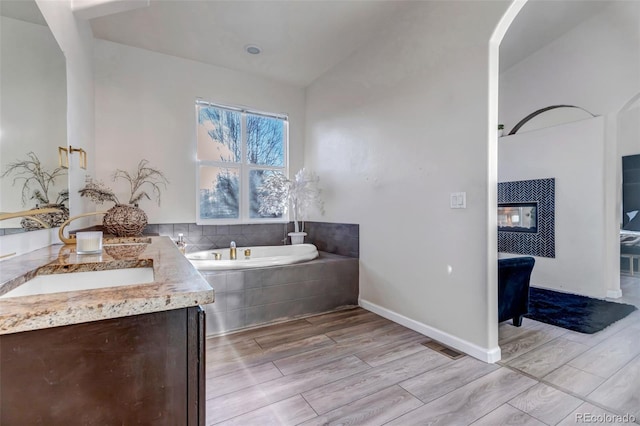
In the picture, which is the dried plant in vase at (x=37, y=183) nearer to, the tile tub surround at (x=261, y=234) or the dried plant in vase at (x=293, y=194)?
the tile tub surround at (x=261, y=234)

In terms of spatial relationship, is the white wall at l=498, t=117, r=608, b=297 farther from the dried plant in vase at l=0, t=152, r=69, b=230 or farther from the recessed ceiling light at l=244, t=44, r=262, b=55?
the dried plant in vase at l=0, t=152, r=69, b=230

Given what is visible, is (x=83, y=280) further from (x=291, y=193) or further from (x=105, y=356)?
(x=291, y=193)

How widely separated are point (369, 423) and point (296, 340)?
103cm

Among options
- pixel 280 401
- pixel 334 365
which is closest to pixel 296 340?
pixel 334 365

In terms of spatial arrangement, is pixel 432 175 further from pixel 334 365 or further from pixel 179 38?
pixel 179 38

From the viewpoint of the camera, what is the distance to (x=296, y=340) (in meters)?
2.43

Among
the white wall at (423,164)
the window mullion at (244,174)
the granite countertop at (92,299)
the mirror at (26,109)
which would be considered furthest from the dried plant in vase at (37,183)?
the white wall at (423,164)

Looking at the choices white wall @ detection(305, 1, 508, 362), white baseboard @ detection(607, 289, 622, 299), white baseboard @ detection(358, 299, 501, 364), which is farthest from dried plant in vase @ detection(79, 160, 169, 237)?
white baseboard @ detection(607, 289, 622, 299)

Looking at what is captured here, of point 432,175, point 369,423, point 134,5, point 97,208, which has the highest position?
point 134,5

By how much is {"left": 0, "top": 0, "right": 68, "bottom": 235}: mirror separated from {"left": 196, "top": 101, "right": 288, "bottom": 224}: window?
6.76ft

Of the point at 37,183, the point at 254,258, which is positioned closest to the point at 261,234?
the point at 254,258

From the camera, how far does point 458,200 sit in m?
2.26

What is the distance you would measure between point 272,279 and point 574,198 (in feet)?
13.4

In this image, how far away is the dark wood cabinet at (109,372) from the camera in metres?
0.55
